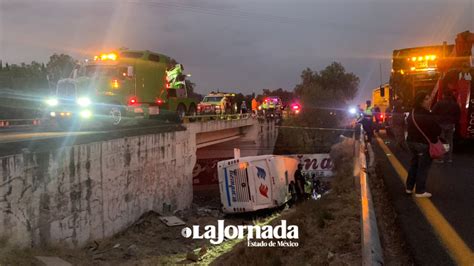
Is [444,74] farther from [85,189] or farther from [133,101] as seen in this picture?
[85,189]

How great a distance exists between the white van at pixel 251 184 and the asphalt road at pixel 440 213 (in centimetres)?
740

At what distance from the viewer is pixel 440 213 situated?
19.9 ft

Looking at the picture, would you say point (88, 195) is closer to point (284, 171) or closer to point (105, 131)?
point (105, 131)

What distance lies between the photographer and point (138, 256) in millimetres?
12289

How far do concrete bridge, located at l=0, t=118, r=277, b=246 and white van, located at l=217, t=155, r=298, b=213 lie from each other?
2.31 meters


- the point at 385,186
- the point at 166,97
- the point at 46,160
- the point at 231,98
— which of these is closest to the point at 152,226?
the point at 46,160

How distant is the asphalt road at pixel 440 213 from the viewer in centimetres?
456

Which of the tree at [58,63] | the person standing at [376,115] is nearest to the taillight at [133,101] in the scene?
the person standing at [376,115]

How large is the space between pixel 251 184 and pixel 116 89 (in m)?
6.57

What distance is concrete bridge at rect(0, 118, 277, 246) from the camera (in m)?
9.70

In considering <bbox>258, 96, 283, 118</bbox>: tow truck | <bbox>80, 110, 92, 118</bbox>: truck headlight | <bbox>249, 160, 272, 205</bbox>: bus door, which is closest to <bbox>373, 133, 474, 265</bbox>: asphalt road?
<bbox>249, 160, 272, 205</bbox>: bus door

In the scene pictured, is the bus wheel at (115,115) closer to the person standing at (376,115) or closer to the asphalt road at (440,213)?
the asphalt road at (440,213)

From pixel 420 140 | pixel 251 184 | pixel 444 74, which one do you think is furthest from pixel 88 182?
pixel 444 74

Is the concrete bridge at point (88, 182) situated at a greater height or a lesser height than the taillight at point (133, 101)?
lesser
